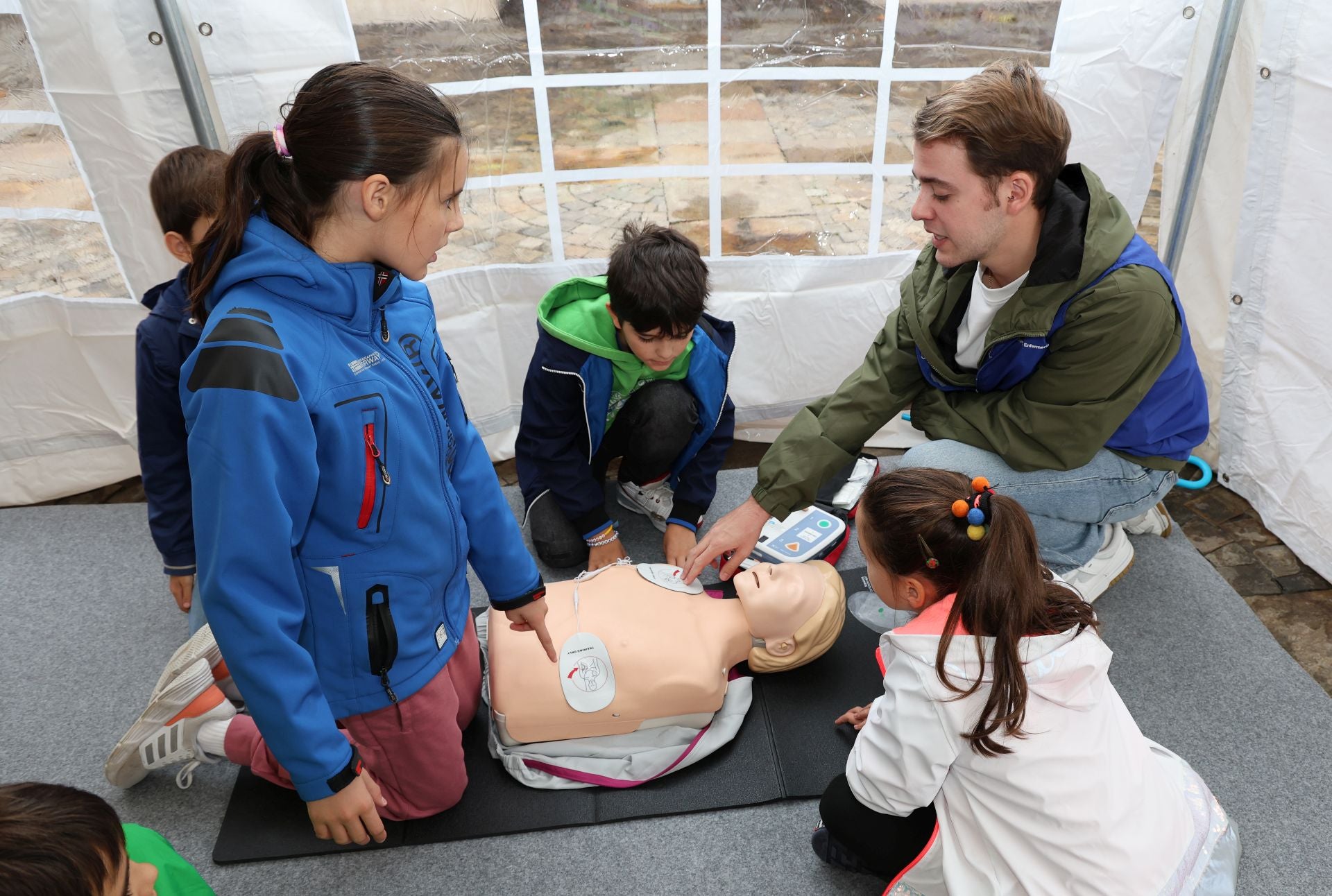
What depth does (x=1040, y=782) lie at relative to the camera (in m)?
1.22

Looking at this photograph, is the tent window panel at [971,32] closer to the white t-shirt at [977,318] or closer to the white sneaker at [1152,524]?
the white t-shirt at [977,318]

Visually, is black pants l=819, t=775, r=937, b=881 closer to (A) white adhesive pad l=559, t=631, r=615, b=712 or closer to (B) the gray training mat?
(B) the gray training mat

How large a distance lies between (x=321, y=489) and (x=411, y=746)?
53 cm

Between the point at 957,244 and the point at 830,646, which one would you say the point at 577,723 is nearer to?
the point at 830,646

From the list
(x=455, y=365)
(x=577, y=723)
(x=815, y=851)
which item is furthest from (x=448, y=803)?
(x=455, y=365)

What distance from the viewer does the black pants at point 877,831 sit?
1.44m

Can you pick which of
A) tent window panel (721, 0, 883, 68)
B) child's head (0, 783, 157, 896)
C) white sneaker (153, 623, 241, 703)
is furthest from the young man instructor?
child's head (0, 783, 157, 896)

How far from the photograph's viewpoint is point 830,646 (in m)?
1.93

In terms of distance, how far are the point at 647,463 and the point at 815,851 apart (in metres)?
0.99

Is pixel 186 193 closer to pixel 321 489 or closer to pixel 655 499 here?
pixel 321 489

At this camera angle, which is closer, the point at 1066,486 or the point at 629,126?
the point at 1066,486

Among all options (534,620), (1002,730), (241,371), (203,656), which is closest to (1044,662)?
(1002,730)

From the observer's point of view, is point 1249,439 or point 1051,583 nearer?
point 1051,583

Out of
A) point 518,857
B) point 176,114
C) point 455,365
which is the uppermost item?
point 176,114
